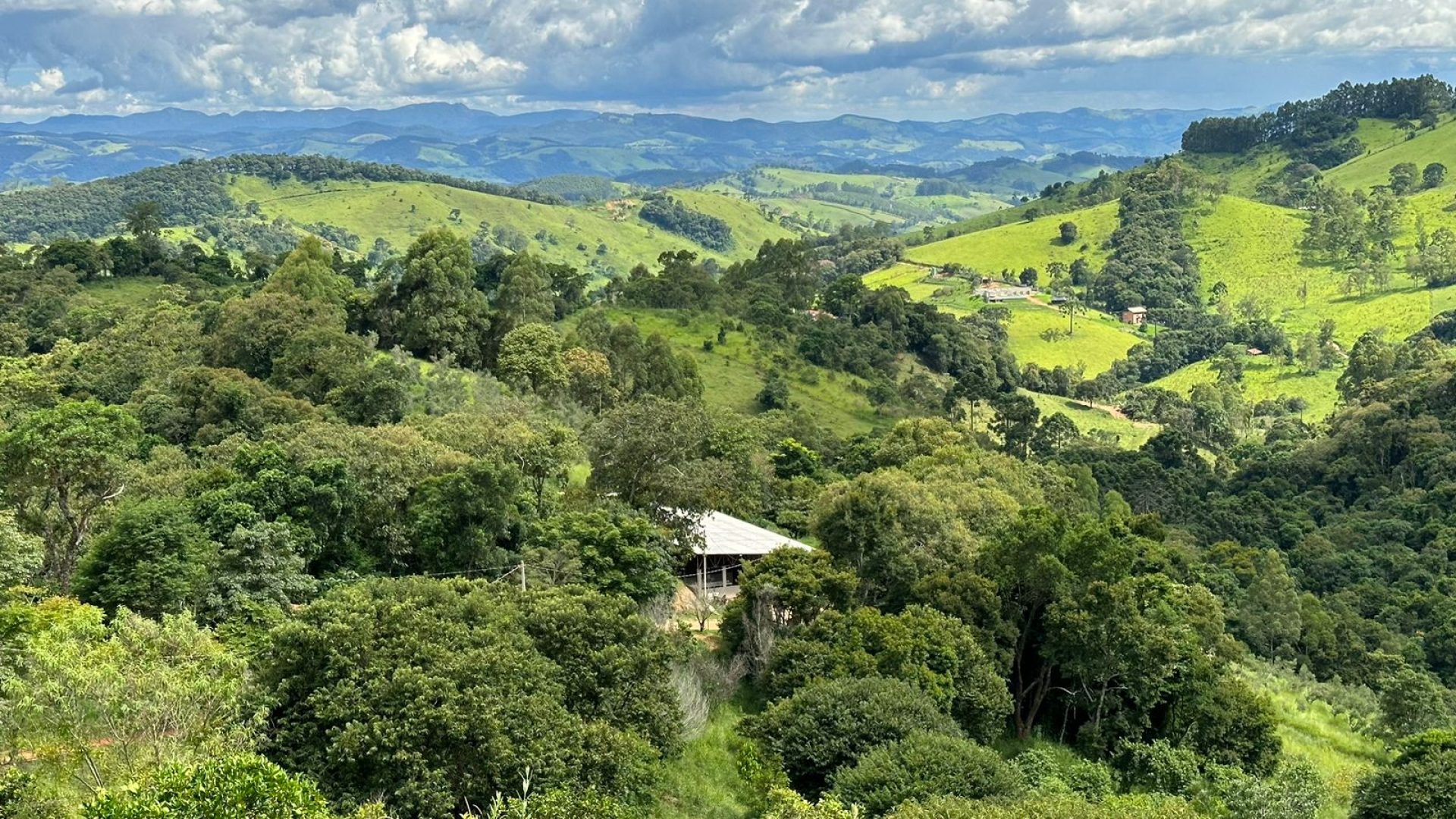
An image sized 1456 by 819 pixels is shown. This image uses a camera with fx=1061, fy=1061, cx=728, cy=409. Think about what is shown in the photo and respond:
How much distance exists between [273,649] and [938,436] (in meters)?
30.1

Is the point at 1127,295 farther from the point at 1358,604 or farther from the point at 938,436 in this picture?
the point at 938,436

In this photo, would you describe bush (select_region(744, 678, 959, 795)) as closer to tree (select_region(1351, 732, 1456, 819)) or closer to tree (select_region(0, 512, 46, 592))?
tree (select_region(1351, 732, 1456, 819))

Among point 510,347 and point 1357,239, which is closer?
point 510,347

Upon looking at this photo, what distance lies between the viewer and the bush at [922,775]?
54.1 feet

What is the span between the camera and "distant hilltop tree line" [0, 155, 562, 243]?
16350cm

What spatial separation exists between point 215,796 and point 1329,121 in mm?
185903

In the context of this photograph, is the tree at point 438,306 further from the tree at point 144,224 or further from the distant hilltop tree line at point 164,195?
the distant hilltop tree line at point 164,195

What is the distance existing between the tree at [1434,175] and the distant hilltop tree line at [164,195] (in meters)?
140

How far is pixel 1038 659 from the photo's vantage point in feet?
84.1

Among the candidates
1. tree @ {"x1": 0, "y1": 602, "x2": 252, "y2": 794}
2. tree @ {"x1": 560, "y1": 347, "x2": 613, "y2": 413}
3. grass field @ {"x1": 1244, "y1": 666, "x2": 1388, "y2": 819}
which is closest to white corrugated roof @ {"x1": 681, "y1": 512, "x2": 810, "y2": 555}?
grass field @ {"x1": 1244, "y1": 666, "x2": 1388, "y2": 819}

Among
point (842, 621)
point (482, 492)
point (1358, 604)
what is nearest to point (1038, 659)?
point (842, 621)

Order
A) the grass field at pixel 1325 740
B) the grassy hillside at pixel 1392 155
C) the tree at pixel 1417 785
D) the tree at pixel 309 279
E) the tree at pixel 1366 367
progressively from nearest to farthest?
the tree at pixel 1417 785 < the grass field at pixel 1325 740 < the tree at pixel 309 279 < the tree at pixel 1366 367 < the grassy hillside at pixel 1392 155

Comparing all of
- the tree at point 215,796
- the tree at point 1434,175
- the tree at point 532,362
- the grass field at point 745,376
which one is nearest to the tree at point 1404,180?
the tree at point 1434,175

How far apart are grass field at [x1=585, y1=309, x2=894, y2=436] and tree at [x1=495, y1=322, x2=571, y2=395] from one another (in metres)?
18.6
